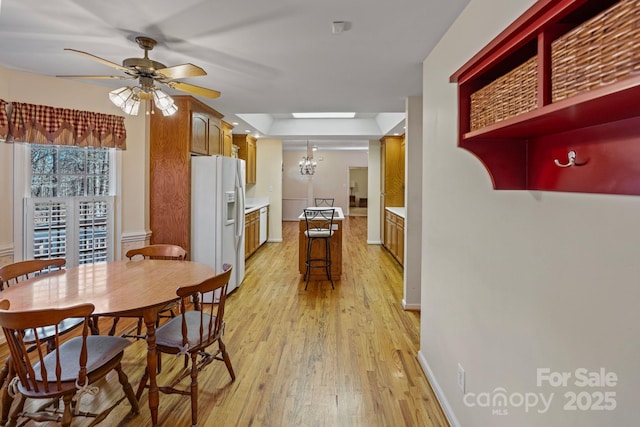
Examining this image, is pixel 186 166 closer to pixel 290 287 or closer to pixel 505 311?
pixel 290 287

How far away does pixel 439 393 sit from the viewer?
2090 millimetres

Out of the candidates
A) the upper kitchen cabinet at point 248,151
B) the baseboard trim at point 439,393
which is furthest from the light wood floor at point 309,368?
the upper kitchen cabinet at point 248,151

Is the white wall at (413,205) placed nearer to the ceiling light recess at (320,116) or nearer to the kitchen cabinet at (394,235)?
the kitchen cabinet at (394,235)

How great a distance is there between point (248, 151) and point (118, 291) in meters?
5.15

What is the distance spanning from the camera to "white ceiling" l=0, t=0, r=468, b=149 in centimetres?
184

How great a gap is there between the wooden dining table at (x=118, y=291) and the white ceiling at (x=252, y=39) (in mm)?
1560

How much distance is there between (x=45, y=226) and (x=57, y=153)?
68 centimetres

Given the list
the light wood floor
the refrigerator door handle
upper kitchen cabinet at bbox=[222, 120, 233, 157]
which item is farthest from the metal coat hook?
upper kitchen cabinet at bbox=[222, 120, 233, 157]

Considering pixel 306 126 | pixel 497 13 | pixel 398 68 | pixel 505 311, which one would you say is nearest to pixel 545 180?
pixel 505 311

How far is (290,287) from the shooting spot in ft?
14.4

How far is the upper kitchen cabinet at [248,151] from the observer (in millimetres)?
6719

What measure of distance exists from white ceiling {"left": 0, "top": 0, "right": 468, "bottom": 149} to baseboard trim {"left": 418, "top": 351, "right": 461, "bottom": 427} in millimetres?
2189

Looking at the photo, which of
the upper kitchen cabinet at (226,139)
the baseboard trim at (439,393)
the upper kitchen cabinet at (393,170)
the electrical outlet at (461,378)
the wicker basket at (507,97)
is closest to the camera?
the wicker basket at (507,97)

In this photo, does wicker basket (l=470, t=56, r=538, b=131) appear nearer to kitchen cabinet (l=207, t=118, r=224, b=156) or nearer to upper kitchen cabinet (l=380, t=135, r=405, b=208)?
kitchen cabinet (l=207, t=118, r=224, b=156)
